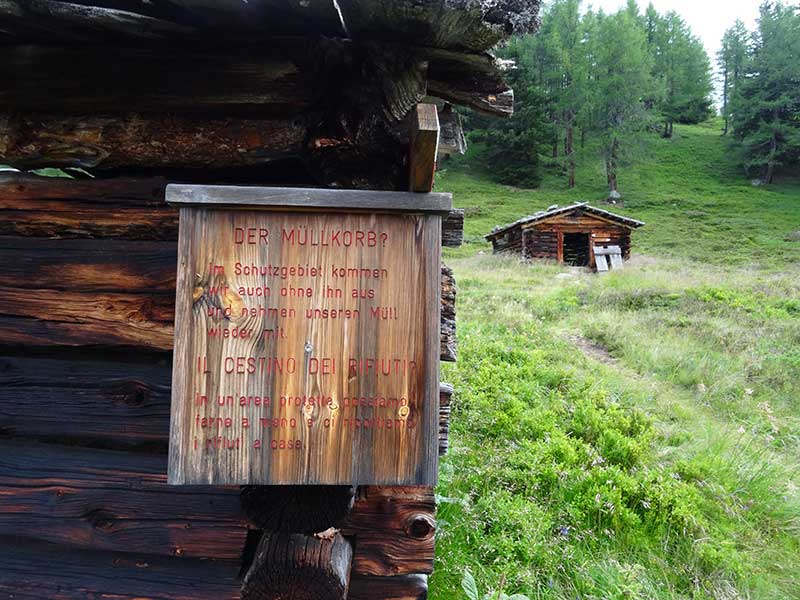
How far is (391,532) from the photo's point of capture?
2.22 metres

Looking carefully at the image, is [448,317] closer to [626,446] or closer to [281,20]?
[281,20]

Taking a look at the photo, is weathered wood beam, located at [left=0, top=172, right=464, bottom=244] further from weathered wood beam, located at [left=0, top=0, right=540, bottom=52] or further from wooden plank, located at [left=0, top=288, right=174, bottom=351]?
weathered wood beam, located at [left=0, top=0, right=540, bottom=52]

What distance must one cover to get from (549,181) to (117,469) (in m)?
47.1

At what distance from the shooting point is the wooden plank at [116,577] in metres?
2.21

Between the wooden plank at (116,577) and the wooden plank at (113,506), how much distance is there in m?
0.08

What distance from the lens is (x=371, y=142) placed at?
1.81 meters

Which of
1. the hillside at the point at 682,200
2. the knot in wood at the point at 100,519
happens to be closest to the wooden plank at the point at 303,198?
the knot in wood at the point at 100,519

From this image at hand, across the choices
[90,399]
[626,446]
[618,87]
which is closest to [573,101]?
[618,87]

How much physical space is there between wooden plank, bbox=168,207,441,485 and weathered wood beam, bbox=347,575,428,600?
0.97 metres

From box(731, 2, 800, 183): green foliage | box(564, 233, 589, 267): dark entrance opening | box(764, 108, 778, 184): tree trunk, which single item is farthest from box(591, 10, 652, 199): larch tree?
box(564, 233, 589, 267): dark entrance opening

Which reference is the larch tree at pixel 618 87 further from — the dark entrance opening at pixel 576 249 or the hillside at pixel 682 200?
the dark entrance opening at pixel 576 249

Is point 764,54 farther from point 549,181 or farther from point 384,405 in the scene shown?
point 384,405

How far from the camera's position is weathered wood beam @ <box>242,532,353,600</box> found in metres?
1.86

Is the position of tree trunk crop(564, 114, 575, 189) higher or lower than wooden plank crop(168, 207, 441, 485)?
higher
